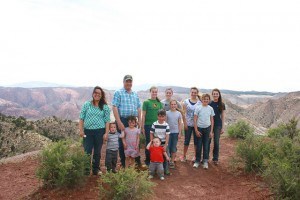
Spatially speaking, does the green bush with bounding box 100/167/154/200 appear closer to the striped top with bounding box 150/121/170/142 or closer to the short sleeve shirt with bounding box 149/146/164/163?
the short sleeve shirt with bounding box 149/146/164/163

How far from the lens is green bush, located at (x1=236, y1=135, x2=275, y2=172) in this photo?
661 cm

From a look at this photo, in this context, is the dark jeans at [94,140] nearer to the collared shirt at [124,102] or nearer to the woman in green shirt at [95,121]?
the woman in green shirt at [95,121]

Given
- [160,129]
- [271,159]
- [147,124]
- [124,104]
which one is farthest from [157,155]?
[271,159]

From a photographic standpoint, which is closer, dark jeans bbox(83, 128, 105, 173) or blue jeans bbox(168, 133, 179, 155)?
dark jeans bbox(83, 128, 105, 173)

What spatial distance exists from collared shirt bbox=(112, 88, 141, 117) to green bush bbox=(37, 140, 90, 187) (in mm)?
1068

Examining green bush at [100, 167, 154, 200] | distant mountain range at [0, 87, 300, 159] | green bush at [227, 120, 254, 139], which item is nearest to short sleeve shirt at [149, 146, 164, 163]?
green bush at [100, 167, 154, 200]

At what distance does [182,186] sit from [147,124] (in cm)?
138

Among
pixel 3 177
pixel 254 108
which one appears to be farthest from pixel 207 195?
pixel 254 108

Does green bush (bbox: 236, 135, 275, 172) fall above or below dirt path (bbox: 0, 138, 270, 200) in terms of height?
above

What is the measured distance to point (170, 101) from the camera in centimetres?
659

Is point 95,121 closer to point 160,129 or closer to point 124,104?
point 124,104

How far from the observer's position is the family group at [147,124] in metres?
5.75

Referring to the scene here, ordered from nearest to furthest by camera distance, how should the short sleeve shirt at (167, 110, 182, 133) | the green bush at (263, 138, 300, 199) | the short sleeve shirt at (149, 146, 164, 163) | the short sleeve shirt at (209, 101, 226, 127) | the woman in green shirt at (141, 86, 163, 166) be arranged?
the green bush at (263, 138, 300, 199) < the short sleeve shirt at (149, 146, 164, 163) < the woman in green shirt at (141, 86, 163, 166) < the short sleeve shirt at (167, 110, 182, 133) < the short sleeve shirt at (209, 101, 226, 127)

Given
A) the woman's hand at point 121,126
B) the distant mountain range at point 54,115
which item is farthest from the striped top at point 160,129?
the distant mountain range at point 54,115
